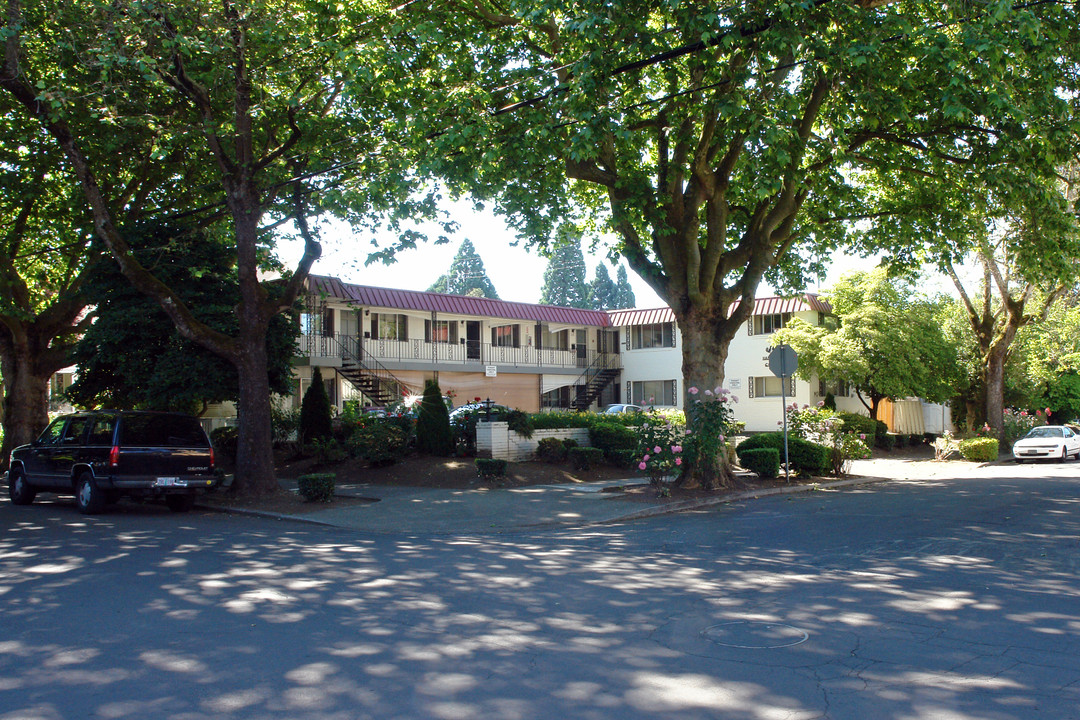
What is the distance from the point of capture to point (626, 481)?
18.6 m

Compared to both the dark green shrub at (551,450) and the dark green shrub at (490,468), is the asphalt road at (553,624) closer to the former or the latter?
the dark green shrub at (490,468)

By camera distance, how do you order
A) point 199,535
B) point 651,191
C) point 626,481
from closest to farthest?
point 199,535, point 651,191, point 626,481

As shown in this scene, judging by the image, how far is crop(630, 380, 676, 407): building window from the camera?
43594 mm

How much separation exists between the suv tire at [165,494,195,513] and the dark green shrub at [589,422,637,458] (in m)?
9.77

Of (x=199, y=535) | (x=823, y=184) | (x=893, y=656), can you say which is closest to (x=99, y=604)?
(x=199, y=535)

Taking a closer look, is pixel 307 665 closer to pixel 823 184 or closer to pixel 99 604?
pixel 99 604

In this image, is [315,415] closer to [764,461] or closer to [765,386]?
[764,461]

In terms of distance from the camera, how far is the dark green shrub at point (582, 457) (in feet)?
65.2

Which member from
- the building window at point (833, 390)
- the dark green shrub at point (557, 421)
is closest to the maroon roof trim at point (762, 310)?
the building window at point (833, 390)

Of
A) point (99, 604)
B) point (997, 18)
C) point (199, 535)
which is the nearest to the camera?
point (99, 604)

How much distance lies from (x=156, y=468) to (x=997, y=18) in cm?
1400

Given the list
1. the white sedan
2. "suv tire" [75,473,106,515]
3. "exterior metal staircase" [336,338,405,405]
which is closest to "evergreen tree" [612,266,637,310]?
"exterior metal staircase" [336,338,405,405]

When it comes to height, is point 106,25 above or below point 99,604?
above

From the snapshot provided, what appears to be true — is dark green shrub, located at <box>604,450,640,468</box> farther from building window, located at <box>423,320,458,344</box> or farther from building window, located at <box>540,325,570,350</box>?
building window, located at <box>540,325,570,350</box>
